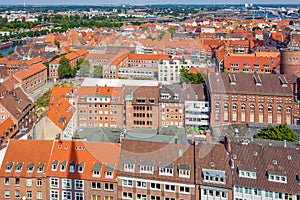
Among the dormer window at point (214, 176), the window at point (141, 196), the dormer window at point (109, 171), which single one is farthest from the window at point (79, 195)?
the dormer window at point (214, 176)

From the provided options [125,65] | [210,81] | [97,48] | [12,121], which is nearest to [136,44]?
[97,48]

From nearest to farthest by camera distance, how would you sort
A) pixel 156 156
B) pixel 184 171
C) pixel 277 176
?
pixel 277 176, pixel 184 171, pixel 156 156

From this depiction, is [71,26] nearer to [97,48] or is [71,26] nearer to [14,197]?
[97,48]

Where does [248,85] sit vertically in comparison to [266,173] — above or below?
above

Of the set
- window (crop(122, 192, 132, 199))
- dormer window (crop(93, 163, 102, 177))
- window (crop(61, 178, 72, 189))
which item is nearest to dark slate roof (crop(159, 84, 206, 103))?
dormer window (crop(93, 163, 102, 177))

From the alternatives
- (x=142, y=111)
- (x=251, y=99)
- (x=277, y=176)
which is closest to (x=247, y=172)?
Answer: (x=277, y=176)

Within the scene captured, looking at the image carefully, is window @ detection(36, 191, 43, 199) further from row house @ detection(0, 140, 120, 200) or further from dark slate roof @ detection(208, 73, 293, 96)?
dark slate roof @ detection(208, 73, 293, 96)

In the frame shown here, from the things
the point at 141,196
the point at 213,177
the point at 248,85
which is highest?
the point at 248,85

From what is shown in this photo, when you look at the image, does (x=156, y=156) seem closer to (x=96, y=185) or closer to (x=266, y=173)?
(x=96, y=185)
